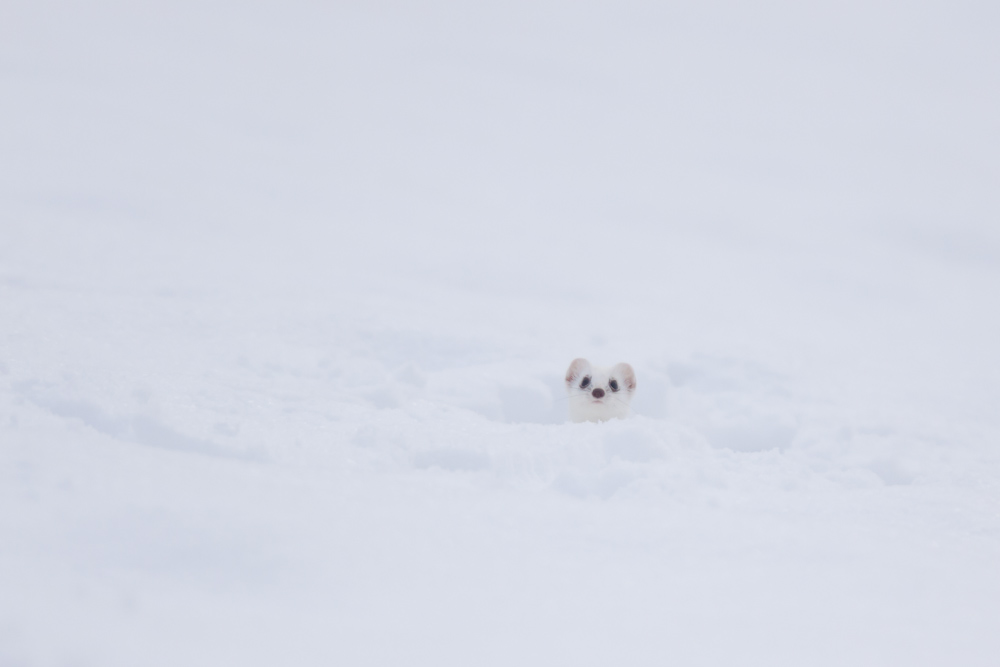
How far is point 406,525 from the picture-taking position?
2.69 m

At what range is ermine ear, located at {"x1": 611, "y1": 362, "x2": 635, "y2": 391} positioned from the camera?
5.68 metres

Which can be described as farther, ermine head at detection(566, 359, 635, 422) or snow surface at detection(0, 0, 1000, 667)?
ermine head at detection(566, 359, 635, 422)

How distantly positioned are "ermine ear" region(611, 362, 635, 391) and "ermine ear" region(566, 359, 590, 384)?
189 millimetres

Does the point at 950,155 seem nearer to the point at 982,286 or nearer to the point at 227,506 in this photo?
the point at 982,286

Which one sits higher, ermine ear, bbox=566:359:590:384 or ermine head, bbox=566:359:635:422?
ermine ear, bbox=566:359:590:384

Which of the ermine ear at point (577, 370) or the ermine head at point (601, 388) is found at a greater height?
the ermine ear at point (577, 370)

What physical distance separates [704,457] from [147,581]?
8.56 feet

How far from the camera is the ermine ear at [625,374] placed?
18.6 feet

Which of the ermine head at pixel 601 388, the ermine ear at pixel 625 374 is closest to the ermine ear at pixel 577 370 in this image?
the ermine head at pixel 601 388

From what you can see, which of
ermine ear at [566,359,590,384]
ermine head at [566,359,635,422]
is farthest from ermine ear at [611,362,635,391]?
ermine ear at [566,359,590,384]

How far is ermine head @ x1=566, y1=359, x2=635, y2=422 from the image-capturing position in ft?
18.4

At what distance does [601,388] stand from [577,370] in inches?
11.4

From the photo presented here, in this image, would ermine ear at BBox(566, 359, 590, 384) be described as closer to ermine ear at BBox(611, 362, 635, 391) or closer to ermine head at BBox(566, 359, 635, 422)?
ermine head at BBox(566, 359, 635, 422)

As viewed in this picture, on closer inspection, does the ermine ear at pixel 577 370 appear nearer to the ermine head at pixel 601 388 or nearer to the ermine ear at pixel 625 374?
the ermine head at pixel 601 388
